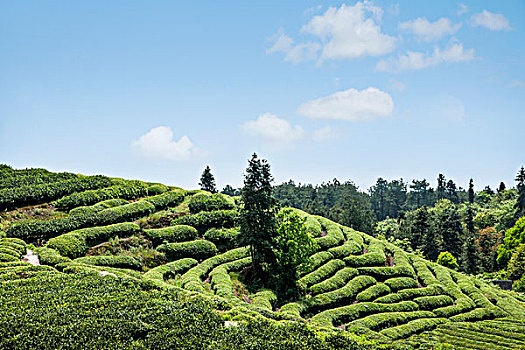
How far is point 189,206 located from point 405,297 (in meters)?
23.3

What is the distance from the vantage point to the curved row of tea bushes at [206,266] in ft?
93.8

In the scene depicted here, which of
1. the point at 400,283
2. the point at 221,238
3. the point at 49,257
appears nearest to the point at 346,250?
the point at 400,283

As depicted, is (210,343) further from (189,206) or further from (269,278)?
(189,206)

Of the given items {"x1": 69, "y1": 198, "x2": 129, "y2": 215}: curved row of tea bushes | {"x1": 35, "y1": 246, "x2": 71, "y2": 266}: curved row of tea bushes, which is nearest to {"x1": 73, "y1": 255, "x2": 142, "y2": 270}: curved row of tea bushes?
{"x1": 35, "y1": 246, "x2": 71, "y2": 266}: curved row of tea bushes

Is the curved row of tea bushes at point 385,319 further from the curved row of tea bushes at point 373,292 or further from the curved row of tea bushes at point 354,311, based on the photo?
the curved row of tea bushes at point 373,292

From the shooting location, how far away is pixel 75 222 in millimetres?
32219

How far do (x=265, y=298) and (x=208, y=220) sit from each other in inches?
490

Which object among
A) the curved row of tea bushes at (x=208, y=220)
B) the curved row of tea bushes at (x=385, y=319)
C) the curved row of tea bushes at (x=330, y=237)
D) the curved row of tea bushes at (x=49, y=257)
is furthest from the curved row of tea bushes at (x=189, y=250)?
the curved row of tea bushes at (x=385, y=319)

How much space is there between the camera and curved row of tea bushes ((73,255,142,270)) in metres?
27.7

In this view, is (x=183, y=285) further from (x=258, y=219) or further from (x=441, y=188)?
(x=441, y=188)

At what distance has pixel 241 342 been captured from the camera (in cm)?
1358

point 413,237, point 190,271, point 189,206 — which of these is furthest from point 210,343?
point 413,237

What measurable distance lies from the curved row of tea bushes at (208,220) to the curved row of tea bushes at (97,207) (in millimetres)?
6113

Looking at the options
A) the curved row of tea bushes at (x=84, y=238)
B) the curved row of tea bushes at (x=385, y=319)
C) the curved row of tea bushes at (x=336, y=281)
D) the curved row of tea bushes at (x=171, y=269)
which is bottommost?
the curved row of tea bushes at (x=385, y=319)
